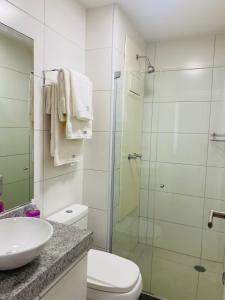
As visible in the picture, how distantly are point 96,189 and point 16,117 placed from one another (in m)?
0.96

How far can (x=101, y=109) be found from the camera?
1.97 metres

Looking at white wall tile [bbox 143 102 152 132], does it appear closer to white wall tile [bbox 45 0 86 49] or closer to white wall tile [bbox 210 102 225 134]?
white wall tile [bbox 210 102 225 134]

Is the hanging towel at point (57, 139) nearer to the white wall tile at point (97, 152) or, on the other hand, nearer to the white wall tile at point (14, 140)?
the white wall tile at point (14, 140)

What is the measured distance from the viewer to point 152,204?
2.46 metres

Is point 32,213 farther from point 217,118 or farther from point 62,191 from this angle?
point 217,118

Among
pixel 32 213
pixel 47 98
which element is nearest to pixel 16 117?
pixel 47 98

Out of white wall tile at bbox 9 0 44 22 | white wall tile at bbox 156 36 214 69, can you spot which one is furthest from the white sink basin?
white wall tile at bbox 156 36 214 69

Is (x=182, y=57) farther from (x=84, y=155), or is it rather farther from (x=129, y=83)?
(x=84, y=155)

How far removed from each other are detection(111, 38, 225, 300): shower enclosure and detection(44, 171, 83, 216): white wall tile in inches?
13.2

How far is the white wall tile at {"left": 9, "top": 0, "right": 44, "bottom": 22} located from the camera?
1.32 metres

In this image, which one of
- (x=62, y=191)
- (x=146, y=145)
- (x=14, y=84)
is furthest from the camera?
(x=146, y=145)

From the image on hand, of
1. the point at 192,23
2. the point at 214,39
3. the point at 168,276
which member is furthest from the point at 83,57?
the point at 168,276

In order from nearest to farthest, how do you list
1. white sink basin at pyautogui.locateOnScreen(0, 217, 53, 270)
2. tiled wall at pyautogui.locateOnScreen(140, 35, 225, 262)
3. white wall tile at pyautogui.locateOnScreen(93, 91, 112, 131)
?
1. white sink basin at pyautogui.locateOnScreen(0, 217, 53, 270)
2. white wall tile at pyautogui.locateOnScreen(93, 91, 112, 131)
3. tiled wall at pyautogui.locateOnScreen(140, 35, 225, 262)

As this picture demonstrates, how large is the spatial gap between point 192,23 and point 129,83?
80 centimetres
